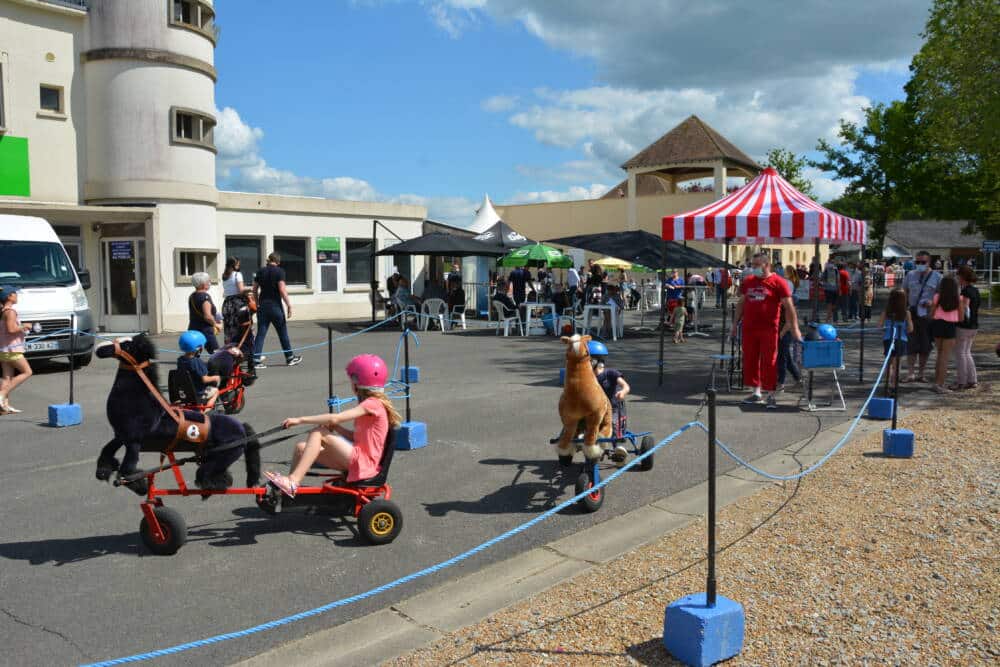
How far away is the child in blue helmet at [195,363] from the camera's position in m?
7.18

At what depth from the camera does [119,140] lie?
65.5ft

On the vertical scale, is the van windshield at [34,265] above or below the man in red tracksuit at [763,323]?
above

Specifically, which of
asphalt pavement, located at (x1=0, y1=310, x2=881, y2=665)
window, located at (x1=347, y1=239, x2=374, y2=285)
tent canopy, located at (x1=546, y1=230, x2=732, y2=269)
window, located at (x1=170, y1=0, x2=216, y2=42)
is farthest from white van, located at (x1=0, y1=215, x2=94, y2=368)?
window, located at (x1=347, y1=239, x2=374, y2=285)

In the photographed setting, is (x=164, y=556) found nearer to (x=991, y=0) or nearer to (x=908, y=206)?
(x=991, y=0)

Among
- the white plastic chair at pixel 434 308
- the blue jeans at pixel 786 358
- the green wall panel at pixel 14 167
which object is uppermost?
the green wall panel at pixel 14 167

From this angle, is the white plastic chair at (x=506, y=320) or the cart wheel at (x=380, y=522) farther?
the white plastic chair at (x=506, y=320)

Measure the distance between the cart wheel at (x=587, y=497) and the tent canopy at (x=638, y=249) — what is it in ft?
38.3

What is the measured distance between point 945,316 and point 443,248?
41.2ft

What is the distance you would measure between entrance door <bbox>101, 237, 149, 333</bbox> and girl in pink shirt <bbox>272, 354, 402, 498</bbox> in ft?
56.4

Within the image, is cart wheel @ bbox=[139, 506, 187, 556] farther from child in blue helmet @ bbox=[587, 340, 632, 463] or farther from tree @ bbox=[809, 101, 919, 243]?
tree @ bbox=[809, 101, 919, 243]

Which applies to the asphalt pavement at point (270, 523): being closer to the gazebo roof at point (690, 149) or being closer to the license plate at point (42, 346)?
the license plate at point (42, 346)

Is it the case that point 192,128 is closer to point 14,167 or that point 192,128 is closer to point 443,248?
point 14,167

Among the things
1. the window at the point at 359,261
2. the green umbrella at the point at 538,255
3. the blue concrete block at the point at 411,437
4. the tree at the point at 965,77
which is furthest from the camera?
the window at the point at 359,261

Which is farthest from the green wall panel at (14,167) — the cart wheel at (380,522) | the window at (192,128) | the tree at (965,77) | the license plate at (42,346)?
the tree at (965,77)
